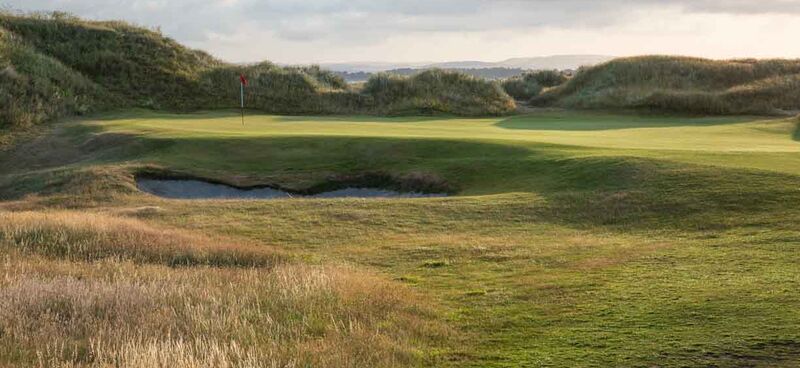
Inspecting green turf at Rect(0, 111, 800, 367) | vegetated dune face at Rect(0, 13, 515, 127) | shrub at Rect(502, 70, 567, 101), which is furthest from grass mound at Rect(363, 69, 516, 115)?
green turf at Rect(0, 111, 800, 367)

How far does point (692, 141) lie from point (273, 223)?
54.3 feet

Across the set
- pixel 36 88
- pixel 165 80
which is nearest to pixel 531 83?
pixel 165 80

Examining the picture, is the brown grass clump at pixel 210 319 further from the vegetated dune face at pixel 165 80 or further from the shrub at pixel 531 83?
the shrub at pixel 531 83

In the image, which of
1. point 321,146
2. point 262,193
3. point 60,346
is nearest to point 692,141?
point 321,146

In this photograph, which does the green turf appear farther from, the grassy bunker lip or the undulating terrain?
the grassy bunker lip

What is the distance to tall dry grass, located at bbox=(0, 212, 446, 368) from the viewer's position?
873 centimetres

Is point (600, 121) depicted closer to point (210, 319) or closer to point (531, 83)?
point (531, 83)

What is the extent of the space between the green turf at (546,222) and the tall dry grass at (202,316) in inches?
35.2

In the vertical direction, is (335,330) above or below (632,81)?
below

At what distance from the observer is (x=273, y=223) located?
19406 millimetres

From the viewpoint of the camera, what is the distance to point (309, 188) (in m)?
25.3

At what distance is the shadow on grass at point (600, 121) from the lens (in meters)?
38.5

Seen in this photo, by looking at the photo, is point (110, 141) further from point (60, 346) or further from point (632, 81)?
point (632, 81)

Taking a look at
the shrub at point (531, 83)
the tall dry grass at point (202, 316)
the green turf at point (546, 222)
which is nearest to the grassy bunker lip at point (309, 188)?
the green turf at point (546, 222)
